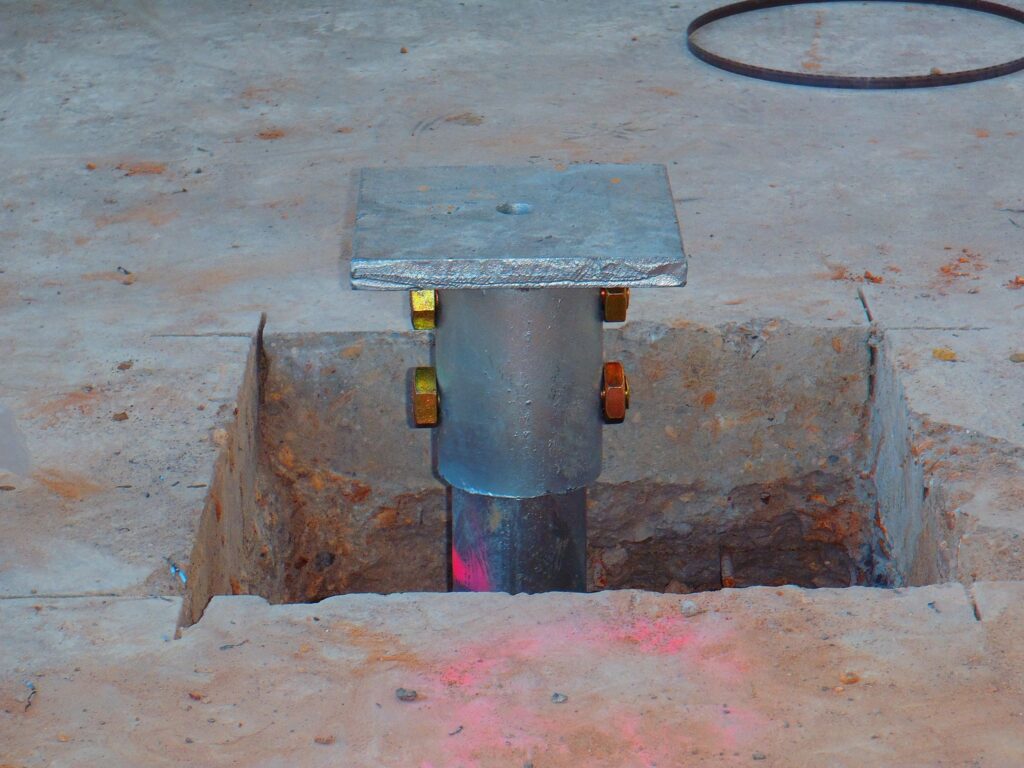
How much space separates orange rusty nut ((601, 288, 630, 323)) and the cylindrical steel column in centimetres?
2

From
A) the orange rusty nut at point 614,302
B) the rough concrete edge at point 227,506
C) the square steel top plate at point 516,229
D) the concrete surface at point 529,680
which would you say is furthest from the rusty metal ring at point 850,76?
the concrete surface at point 529,680

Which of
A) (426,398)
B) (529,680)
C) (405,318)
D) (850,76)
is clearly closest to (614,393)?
(426,398)

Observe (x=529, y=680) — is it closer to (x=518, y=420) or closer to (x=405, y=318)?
(x=518, y=420)

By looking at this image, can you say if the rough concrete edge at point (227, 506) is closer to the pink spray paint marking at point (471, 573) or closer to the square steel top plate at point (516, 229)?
the pink spray paint marking at point (471, 573)

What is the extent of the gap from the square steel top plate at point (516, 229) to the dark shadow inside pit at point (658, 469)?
0.57m

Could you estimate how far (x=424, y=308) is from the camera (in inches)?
92.0

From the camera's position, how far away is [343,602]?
209cm

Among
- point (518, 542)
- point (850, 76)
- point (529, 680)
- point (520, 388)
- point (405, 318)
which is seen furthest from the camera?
point (850, 76)

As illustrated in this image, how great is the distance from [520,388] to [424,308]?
22cm

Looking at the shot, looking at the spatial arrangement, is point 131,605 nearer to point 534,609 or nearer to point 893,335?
point 534,609

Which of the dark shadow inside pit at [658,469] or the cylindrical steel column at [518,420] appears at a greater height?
the cylindrical steel column at [518,420]

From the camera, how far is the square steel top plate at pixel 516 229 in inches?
80.4

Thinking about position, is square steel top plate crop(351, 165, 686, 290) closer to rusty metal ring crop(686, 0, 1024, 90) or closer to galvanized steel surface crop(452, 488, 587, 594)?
galvanized steel surface crop(452, 488, 587, 594)

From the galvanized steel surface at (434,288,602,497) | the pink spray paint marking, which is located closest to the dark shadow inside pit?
the pink spray paint marking
